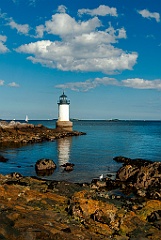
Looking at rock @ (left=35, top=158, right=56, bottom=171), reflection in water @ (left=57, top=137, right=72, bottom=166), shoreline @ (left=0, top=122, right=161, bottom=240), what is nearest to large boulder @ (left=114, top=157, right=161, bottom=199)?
shoreline @ (left=0, top=122, right=161, bottom=240)

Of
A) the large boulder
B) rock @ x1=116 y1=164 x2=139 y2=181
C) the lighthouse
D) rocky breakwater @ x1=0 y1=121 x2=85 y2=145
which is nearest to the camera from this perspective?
the large boulder

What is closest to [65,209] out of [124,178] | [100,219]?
[100,219]

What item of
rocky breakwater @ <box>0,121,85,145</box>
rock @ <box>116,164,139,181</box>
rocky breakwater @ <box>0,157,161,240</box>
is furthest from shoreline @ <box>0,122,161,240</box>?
rocky breakwater @ <box>0,121,85,145</box>

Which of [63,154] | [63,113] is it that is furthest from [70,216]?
[63,113]

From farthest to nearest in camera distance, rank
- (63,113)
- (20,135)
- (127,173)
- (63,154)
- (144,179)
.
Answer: (63,113), (20,135), (63,154), (127,173), (144,179)

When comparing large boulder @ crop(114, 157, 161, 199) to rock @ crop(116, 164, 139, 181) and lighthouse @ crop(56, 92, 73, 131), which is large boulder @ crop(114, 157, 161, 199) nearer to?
rock @ crop(116, 164, 139, 181)

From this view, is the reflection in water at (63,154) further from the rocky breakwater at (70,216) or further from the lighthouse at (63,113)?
the lighthouse at (63,113)

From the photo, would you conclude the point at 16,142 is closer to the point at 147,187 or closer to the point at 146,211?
the point at 147,187

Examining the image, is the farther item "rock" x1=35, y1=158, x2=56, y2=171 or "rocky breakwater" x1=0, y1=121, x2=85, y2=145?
"rocky breakwater" x1=0, y1=121, x2=85, y2=145

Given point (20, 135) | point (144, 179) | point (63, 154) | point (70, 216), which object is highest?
point (20, 135)

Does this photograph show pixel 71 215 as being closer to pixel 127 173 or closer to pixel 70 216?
pixel 70 216

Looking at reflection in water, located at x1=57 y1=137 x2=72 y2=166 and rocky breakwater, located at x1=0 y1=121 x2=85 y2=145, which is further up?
rocky breakwater, located at x1=0 y1=121 x2=85 y2=145

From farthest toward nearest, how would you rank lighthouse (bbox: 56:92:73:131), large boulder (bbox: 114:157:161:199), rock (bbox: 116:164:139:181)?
lighthouse (bbox: 56:92:73:131), rock (bbox: 116:164:139:181), large boulder (bbox: 114:157:161:199)

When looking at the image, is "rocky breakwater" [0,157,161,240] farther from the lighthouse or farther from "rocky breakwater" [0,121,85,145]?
the lighthouse
